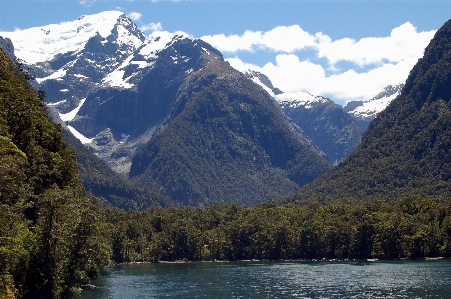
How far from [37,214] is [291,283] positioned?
54646 millimetres

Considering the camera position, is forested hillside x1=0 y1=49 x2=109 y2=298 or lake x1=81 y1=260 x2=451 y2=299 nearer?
forested hillside x1=0 y1=49 x2=109 y2=298

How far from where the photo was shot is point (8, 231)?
6588 cm

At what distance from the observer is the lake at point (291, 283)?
105938 millimetres

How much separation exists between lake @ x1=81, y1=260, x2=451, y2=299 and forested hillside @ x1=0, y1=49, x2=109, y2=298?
45.6 feet

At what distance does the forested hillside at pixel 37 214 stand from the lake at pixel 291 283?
13896 mm

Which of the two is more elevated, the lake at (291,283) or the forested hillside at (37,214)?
the forested hillside at (37,214)

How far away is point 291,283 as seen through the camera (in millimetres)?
123875

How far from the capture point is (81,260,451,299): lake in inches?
4171

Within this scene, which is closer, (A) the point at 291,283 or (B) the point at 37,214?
(B) the point at 37,214

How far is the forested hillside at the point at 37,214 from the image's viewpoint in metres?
68.2

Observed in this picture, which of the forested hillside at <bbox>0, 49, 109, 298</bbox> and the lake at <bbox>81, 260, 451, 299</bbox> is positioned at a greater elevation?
the forested hillside at <bbox>0, 49, 109, 298</bbox>

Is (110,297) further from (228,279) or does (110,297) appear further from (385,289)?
(385,289)

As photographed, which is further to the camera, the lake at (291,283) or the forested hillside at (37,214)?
the lake at (291,283)

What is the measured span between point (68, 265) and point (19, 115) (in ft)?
90.6
